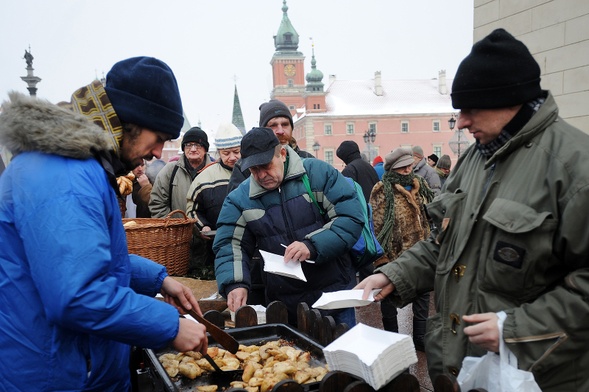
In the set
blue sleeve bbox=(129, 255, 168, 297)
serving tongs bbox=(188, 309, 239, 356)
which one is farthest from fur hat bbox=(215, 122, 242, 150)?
serving tongs bbox=(188, 309, 239, 356)

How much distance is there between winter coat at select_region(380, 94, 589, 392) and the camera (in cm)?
146

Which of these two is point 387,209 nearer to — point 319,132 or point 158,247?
point 158,247

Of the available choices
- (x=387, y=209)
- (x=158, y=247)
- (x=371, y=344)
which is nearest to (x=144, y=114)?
(x=371, y=344)

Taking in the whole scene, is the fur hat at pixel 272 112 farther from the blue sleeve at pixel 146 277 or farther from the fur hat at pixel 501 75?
the fur hat at pixel 501 75

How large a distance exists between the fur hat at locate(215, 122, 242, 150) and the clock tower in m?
72.7

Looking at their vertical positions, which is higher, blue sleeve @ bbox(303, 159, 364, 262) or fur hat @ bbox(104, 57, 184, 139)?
fur hat @ bbox(104, 57, 184, 139)

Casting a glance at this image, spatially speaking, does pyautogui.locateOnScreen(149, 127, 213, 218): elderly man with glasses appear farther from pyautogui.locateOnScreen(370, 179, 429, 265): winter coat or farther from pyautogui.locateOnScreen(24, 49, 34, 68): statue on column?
pyautogui.locateOnScreen(24, 49, 34, 68): statue on column

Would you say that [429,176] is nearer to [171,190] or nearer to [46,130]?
[171,190]

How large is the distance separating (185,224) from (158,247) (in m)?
0.31

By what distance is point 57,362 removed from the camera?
4.72 feet

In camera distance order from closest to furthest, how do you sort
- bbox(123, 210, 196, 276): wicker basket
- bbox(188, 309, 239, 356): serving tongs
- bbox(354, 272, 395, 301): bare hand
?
bbox(188, 309, 239, 356): serving tongs → bbox(354, 272, 395, 301): bare hand → bbox(123, 210, 196, 276): wicker basket

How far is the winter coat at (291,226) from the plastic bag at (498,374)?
1285 mm

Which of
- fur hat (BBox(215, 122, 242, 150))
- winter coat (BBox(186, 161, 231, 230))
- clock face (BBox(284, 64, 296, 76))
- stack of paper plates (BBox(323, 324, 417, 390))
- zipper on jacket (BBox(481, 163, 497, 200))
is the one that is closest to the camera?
stack of paper plates (BBox(323, 324, 417, 390))

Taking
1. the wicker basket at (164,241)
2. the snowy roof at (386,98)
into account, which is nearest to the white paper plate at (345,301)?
the wicker basket at (164,241)
